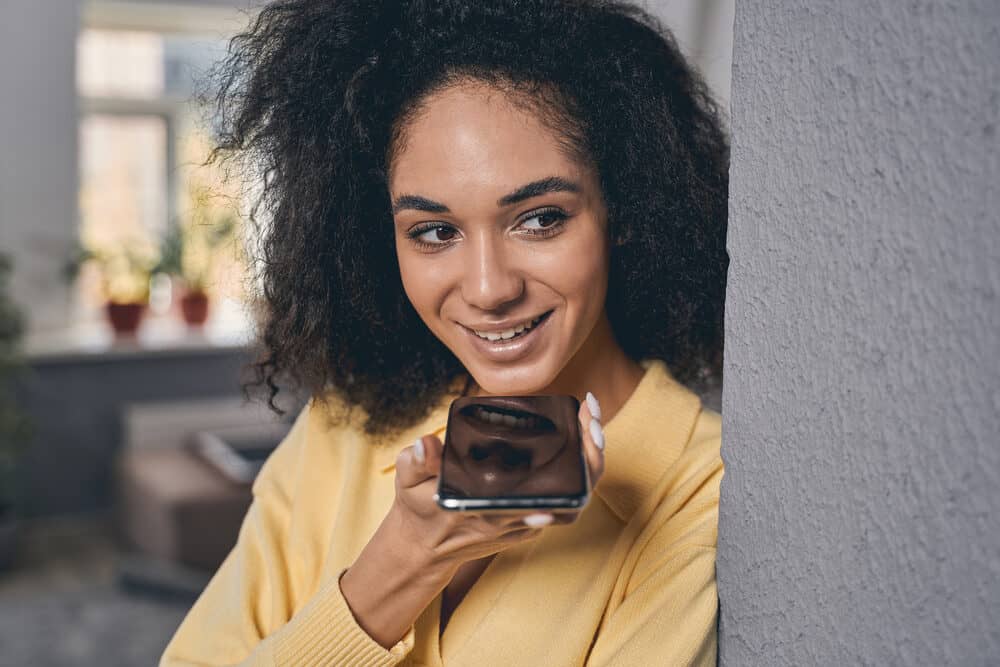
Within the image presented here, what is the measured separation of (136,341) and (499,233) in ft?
13.4

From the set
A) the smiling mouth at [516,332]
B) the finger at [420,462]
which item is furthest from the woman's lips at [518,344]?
the finger at [420,462]

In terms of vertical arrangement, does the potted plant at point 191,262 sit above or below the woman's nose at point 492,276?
below

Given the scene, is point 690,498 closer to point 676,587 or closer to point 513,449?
point 676,587

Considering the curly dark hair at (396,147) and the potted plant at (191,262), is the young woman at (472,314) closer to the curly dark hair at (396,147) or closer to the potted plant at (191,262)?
the curly dark hair at (396,147)

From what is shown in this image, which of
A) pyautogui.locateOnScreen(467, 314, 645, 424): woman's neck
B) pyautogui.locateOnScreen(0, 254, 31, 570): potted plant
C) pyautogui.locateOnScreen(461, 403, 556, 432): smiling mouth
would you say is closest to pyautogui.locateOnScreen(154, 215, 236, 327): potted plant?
pyautogui.locateOnScreen(0, 254, 31, 570): potted plant

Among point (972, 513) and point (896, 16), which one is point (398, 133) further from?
point (972, 513)

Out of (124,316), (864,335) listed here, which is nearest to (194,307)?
(124,316)

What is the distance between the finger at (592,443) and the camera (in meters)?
0.85

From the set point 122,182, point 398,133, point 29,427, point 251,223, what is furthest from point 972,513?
point 122,182

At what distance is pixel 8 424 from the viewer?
155 inches

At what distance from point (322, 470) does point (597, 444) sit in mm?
568

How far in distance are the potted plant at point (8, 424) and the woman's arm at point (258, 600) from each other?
3.05 meters

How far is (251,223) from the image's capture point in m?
1.38

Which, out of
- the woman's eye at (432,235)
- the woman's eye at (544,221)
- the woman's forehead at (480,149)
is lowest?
the woman's eye at (432,235)
